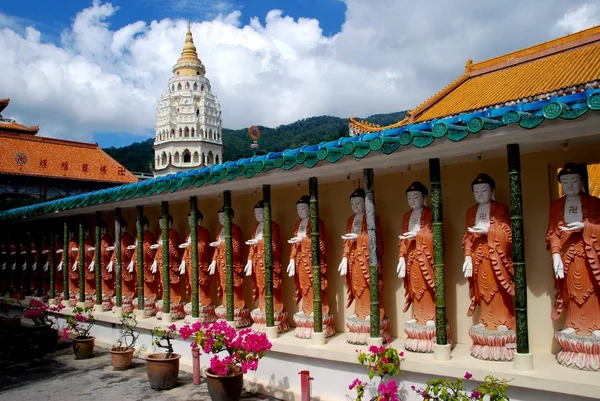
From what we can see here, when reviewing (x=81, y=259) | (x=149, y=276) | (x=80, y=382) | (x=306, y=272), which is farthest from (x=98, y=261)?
(x=306, y=272)

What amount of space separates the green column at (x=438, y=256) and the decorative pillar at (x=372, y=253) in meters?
0.80

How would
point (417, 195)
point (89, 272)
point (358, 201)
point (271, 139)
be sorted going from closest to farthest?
point (417, 195) → point (358, 201) → point (89, 272) → point (271, 139)

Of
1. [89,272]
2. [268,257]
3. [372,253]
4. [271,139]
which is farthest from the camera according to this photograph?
[271,139]

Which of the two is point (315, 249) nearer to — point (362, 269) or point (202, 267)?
point (362, 269)

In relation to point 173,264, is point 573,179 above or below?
above

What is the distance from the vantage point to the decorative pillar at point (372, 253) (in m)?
6.18

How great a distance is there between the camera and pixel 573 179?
16.3 ft

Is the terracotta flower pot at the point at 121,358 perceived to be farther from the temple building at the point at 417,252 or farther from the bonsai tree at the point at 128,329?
the temple building at the point at 417,252

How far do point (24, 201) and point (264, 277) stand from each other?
15.4m

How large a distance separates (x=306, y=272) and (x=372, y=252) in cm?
131

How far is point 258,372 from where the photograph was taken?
7188 mm

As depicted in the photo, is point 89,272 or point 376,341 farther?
point 89,272

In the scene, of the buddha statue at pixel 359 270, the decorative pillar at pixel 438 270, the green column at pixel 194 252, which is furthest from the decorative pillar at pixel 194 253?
the decorative pillar at pixel 438 270

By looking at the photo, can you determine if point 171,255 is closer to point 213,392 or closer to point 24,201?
point 213,392
